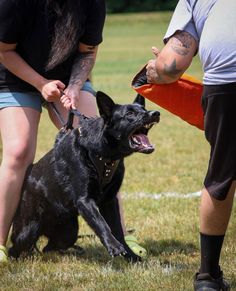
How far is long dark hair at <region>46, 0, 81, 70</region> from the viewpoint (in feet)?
14.5

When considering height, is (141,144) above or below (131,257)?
above

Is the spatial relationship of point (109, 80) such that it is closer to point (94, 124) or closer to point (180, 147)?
point (180, 147)

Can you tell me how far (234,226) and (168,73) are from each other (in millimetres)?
2211

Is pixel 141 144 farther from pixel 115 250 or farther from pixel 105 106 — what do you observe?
pixel 115 250

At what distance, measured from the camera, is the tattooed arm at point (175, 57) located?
355 centimetres

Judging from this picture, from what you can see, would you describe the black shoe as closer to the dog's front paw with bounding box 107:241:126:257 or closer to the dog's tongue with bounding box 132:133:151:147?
the dog's front paw with bounding box 107:241:126:257

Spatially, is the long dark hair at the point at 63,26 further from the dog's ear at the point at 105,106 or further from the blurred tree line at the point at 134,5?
the blurred tree line at the point at 134,5

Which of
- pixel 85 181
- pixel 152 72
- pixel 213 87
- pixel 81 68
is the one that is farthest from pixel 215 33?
pixel 81 68

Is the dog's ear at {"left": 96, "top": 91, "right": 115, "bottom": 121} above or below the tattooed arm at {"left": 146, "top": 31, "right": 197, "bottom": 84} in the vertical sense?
below

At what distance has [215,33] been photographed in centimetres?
331

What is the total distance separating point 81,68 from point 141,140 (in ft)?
2.74

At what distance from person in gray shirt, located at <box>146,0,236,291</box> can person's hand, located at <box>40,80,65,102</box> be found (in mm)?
938

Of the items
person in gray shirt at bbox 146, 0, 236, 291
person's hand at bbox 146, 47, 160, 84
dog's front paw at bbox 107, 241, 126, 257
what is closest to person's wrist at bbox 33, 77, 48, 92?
person's hand at bbox 146, 47, 160, 84

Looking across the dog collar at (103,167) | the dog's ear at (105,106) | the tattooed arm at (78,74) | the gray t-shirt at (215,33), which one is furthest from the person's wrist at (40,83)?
the gray t-shirt at (215,33)
